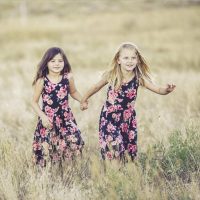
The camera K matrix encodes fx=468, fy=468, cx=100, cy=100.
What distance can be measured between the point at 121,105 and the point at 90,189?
92cm

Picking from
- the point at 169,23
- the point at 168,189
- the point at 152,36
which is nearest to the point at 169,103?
the point at 168,189

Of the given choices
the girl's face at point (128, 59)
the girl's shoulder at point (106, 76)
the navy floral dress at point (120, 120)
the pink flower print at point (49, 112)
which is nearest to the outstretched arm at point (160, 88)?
the navy floral dress at point (120, 120)

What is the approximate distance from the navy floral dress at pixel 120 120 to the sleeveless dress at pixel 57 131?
0.98 feet

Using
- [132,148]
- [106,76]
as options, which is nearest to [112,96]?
[106,76]

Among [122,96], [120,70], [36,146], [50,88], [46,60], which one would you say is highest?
[46,60]

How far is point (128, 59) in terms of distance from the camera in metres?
4.28

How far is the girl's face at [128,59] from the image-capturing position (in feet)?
14.0

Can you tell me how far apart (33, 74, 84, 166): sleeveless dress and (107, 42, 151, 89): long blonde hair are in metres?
0.48

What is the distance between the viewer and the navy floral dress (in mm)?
4312

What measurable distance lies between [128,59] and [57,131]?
97 centimetres

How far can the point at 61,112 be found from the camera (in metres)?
4.49

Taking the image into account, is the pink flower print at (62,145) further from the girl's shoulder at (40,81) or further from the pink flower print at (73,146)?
the girl's shoulder at (40,81)

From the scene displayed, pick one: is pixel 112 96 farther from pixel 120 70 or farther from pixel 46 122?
pixel 46 122

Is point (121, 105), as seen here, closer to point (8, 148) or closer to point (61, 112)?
point (61, 112)
